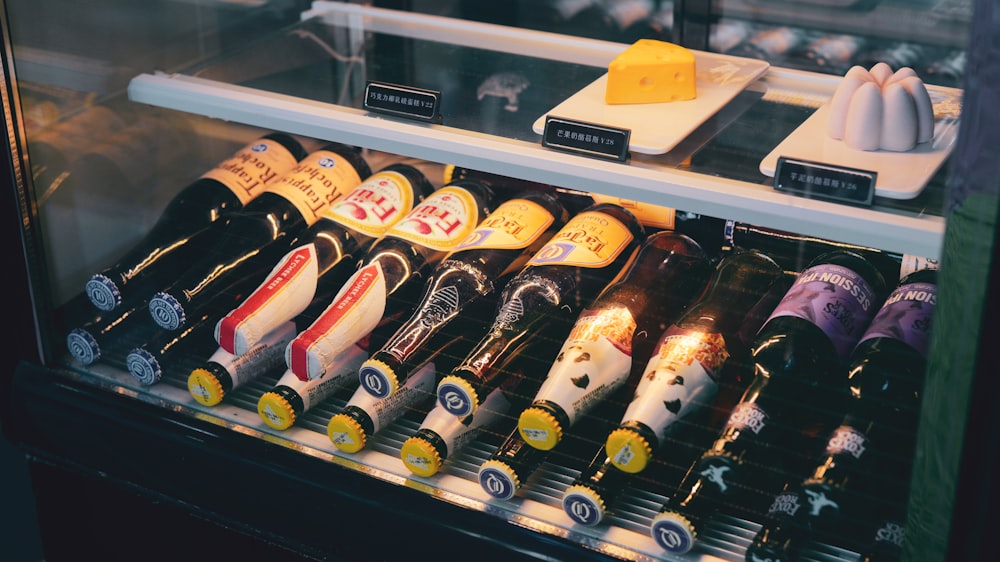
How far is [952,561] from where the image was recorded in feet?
3.07

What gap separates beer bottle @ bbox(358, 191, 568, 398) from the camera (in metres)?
1.34

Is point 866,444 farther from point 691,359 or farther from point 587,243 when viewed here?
point 587,243

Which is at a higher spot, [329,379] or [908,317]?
[908,317]

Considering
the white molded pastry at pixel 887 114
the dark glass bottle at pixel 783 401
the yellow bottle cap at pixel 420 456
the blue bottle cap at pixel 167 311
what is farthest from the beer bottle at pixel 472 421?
the white molded pastry at pixel 887 114

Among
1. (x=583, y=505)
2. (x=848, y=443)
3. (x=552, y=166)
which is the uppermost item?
(x=552, y=166)

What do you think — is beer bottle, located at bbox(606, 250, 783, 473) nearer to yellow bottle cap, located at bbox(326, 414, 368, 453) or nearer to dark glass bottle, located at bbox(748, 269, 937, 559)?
dark glass bottle, located at bbox(748, 269, 937, 559)

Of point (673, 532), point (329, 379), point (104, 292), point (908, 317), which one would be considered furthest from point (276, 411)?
point (908, 317)

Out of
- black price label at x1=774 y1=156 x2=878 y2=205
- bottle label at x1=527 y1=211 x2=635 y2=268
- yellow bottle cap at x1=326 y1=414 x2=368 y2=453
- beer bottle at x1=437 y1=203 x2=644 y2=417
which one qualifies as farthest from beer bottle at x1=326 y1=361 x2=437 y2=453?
black price label at x1=774 y1=156 x2=878 y2=205

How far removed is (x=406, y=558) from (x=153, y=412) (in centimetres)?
42

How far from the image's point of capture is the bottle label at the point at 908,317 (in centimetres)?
115

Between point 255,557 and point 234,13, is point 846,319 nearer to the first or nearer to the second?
point 255,557

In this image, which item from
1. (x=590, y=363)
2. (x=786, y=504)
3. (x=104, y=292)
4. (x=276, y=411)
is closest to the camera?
(x=786, y=504)

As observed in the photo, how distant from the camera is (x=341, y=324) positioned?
1.35m

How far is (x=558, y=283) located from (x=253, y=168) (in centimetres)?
55
